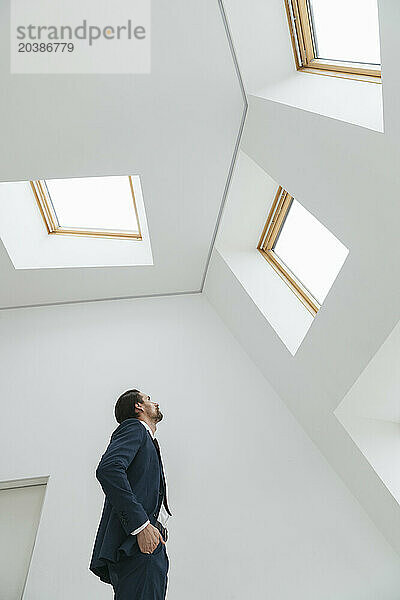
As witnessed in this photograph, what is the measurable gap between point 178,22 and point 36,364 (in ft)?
8.69

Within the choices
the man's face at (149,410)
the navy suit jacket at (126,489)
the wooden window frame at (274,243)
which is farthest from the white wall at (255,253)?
the navy suit jacket at (126,489)

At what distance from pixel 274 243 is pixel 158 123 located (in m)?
1.32

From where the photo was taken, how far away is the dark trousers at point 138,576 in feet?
6.52

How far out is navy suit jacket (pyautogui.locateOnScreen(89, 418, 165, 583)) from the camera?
197cm

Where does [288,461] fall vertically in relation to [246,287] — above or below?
below

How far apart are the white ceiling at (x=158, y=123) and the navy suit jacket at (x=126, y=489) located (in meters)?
1.64

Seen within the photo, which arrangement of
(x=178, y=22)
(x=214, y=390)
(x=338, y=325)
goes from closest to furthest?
(x=178, y=22), (x=338, y=325), (x=214, y=390)

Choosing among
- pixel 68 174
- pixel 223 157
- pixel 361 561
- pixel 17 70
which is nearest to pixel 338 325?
pixel 223 157

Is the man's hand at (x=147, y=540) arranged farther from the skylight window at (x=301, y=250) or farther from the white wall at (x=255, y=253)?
the skylight window at (x=301, y=250)

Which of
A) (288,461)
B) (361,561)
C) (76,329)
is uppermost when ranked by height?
(76,329)

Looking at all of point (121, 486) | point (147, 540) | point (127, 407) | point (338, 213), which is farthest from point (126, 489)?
point (338, 213)

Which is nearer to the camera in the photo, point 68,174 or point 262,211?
point 68,174

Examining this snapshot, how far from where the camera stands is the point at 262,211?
3.72 m

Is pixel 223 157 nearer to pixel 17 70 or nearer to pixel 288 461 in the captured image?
pixel 17 70
